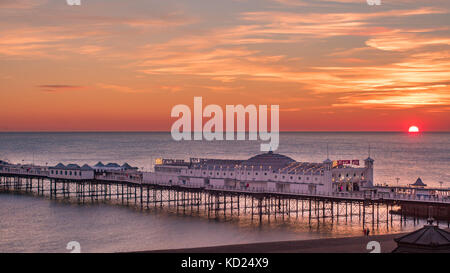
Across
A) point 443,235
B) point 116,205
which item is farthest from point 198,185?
point 443,235

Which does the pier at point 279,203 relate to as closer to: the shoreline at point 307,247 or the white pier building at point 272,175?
the white pier building at point 272,175

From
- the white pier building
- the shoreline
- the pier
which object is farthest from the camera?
the white pier building

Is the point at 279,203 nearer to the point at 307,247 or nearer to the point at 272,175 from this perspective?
the point at 272,175

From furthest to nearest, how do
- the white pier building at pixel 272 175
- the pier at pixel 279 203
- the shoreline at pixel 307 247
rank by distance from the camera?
the white pier building at pixel 272 175 → the pier at pixel 279 203 → the shoreline at pixel 307 247

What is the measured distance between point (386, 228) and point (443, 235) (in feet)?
158

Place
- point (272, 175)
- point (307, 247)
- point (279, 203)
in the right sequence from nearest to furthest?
point (307, 247) → point (279, 203) → point (272, 175)

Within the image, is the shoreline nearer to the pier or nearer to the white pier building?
the pier

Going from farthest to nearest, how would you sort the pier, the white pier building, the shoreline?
the white pier building < the pier < the shoreline

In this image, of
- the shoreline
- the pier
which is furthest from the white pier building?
the shoreline

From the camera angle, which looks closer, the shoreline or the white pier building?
the shoreline

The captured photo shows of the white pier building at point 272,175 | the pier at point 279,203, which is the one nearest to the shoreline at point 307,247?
the pier at point 279,203

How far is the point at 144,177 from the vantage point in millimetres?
95125

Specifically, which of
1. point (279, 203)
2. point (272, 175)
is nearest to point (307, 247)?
point (279, 203)
